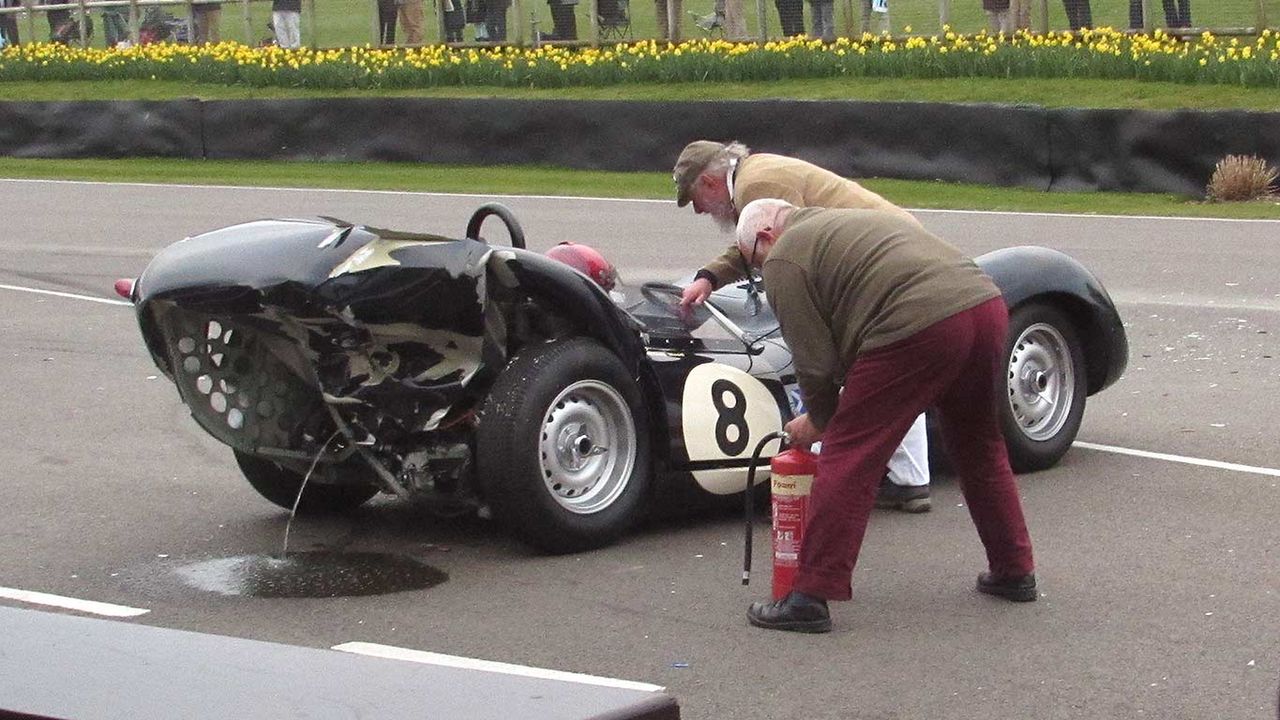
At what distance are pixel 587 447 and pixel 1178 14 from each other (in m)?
18.2

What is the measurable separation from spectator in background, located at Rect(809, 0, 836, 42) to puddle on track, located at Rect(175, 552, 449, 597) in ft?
64.5

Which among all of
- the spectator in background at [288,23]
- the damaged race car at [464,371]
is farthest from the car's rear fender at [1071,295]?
the spectator in background at [288,23]

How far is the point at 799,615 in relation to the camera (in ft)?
19.9

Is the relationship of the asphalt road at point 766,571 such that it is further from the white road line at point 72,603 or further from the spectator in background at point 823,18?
the spectator in background at point 823,18

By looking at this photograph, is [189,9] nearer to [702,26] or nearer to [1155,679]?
[702,26]

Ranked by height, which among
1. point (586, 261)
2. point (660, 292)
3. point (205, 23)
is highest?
point (205, 23)

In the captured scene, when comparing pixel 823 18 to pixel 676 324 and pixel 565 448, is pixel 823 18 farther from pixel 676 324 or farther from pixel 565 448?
pixel 565 448

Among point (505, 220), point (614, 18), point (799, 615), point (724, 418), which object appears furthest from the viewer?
point (614, 18)

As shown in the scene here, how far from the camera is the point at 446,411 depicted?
22.4ft

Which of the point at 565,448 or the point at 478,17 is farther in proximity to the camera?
the point at 478,17

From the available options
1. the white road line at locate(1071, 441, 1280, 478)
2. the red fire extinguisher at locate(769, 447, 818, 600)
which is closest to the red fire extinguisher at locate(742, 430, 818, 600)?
the red fire extinguisher at locate(769, 447, 818, 600)

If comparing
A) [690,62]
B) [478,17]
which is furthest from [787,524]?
[478,17]

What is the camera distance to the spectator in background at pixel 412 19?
29578mm

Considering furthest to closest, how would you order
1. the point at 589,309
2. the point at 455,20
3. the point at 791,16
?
the point at 455,20 < the point at 791,16 < the point at 589,309
